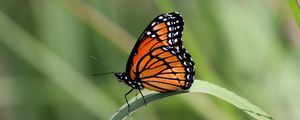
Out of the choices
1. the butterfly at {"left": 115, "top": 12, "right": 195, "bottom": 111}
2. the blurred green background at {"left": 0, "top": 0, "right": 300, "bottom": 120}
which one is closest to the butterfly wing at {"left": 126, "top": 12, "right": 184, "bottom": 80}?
the butterfly at {"left": 115, "top": 12, "right": 195, "bottom": 111}

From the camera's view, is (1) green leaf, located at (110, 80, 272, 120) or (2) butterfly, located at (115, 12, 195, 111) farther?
(2) butterfly, located at (115, 12, 195, 111)

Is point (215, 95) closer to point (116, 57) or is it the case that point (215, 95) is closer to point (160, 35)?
point (160, 35)

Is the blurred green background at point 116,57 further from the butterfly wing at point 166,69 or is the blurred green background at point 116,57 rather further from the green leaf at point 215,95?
the green leaf at point 215,95

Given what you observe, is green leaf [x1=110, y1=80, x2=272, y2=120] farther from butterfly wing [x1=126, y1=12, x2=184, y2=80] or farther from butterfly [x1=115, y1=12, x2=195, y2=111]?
butterfly wing [x1=126, y1=12, x2=184, y2=80]

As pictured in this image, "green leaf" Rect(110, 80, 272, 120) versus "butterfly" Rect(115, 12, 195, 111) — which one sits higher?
"butterfly" Rect(115, 12, 195, 111)

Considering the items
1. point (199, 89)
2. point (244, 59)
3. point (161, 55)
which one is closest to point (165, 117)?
point (244, 59)

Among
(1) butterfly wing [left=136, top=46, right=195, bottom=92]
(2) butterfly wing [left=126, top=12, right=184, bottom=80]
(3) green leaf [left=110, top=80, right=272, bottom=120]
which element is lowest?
(3) green leaf [left=110, top=80, right=272, bottom=120]

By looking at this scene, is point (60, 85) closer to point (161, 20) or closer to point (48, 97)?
point (48, 97)
